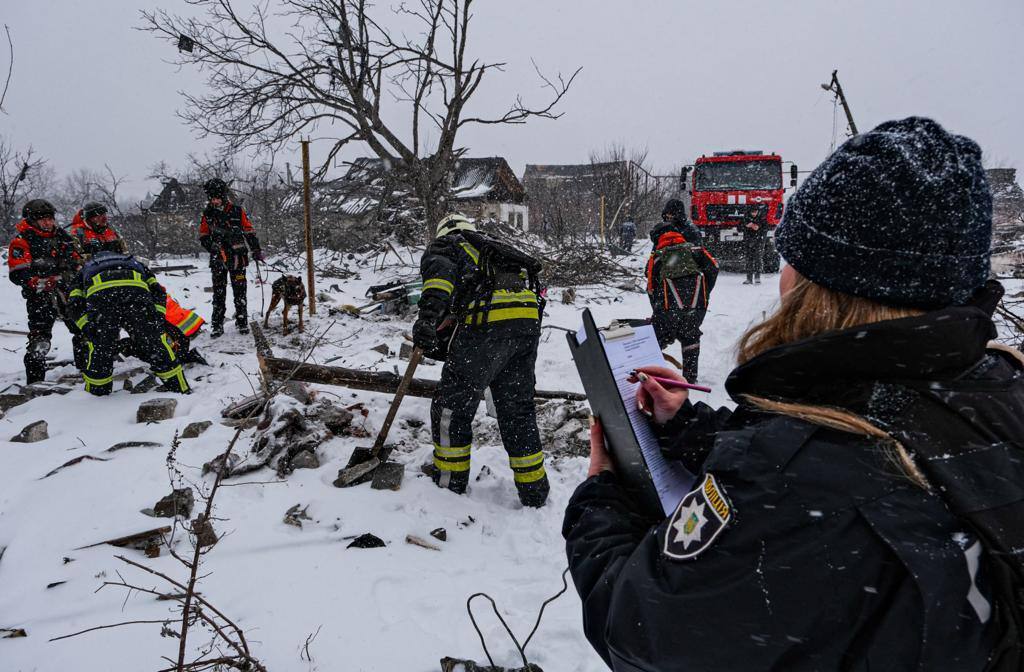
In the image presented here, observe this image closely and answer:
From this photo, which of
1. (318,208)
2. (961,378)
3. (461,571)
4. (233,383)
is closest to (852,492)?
(961,378)

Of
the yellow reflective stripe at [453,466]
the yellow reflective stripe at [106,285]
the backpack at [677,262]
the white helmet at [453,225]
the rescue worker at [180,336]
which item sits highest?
the white helmet at [453,225]

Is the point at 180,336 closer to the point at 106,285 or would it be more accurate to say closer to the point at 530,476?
the point at 106,285

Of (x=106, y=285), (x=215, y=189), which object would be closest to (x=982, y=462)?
(x=106, y=285)

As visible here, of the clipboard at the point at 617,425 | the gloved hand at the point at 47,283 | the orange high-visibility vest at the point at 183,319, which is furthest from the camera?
the orange high-visibility vest at the point at 183,319

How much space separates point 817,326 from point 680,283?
4.75 metres

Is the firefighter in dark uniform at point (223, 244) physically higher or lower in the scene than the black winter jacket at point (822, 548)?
higher

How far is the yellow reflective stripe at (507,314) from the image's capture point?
11.1 feet

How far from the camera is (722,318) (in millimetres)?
9078

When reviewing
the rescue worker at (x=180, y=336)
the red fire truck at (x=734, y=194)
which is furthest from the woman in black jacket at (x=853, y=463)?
the red fire truck at (x=734, y=194)

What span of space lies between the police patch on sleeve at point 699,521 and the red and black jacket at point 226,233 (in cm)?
740

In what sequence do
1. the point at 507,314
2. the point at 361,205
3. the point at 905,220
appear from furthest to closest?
the point at 361,205
the point at 507,314
the point at 905,220

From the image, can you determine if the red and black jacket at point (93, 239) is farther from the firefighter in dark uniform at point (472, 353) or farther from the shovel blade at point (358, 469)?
the firefighter in dark uniform at point (472, 353)

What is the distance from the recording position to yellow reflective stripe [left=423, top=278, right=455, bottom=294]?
3309 mm

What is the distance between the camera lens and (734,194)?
13.6 metres
